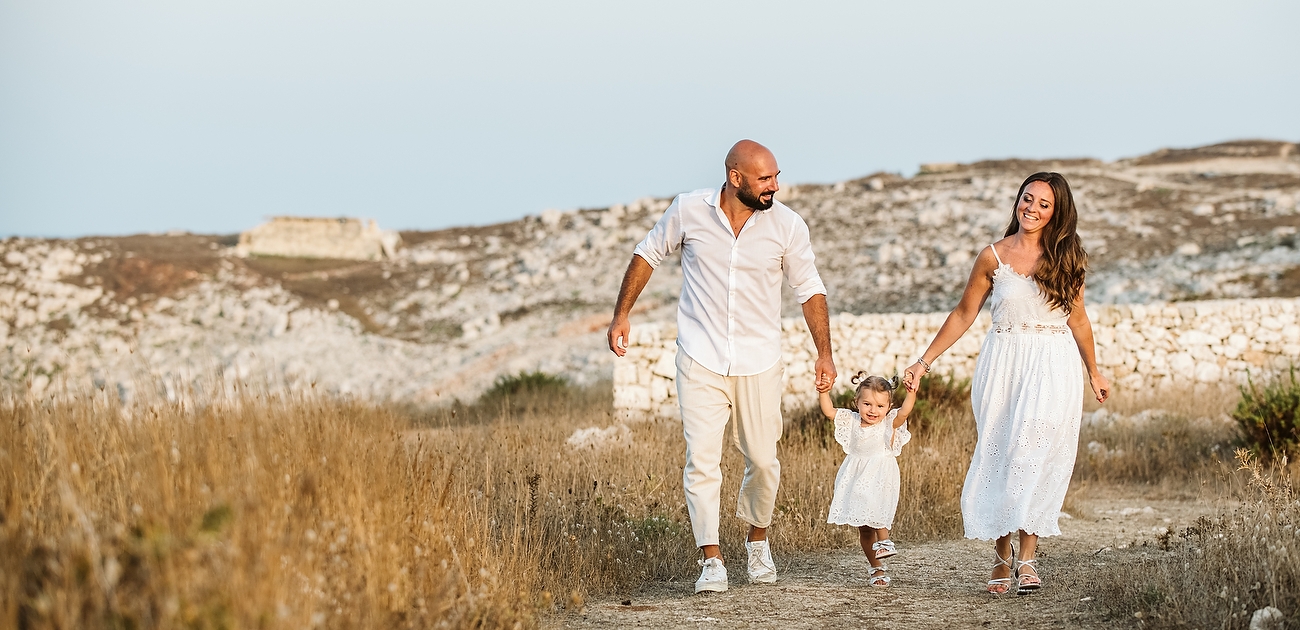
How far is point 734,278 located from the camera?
17.5 ft

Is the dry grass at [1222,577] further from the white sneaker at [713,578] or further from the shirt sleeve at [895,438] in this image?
the white sneaker at [713,578]

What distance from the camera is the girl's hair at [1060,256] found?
5266 mm

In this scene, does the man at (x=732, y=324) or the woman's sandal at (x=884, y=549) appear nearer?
the man at (x=732, y=324)

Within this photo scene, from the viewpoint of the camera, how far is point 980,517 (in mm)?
5316

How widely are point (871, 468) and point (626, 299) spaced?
151 cm

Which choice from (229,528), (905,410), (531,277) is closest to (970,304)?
(905,410)

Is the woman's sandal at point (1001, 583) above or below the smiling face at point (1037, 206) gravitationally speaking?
below

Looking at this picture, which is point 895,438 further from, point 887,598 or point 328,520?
point 328,520

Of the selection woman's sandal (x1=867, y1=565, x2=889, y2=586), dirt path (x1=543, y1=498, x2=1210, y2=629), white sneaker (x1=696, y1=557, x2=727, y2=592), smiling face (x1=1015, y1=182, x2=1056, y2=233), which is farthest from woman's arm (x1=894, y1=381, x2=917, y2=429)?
white sneaker (x1=696, y1=557, x2=727, y2=592)

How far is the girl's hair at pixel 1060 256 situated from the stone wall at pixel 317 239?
35774 millimetres

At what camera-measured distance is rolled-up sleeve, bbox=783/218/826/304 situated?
545 cm

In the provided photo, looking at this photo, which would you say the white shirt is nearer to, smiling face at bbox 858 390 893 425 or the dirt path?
smiling face at bbox 858 390 893 425

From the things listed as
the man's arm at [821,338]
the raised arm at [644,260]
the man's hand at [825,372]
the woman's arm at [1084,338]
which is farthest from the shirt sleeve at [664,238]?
the woman's arm at [1084,338]

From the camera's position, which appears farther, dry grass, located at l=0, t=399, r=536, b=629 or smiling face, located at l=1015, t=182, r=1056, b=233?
smiling face, located at l=1015, t=182, r=1056, b=233
